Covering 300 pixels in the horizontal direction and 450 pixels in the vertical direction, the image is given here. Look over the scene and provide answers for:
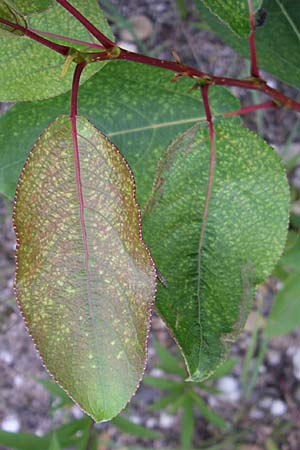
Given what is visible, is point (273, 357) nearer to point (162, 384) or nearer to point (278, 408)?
point (278, 408)

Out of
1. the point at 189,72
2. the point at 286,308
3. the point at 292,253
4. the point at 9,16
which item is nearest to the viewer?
the point at 9,16

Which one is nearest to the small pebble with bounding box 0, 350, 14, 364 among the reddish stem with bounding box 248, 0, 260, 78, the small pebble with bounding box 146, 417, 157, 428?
the small pebble with bounding box 146, 417, 157, 428

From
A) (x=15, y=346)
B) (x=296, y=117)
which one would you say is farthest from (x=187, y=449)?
(x=296, y=117)

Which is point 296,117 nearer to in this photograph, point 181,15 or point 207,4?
point 181,15

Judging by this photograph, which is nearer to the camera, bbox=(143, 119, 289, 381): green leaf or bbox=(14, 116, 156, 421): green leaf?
bbox=(14, 116, 156, 421): green leaf

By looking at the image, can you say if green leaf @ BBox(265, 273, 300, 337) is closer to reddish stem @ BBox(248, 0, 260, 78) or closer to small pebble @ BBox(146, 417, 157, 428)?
small pebble @ BBox(146, 417, 157, 428)

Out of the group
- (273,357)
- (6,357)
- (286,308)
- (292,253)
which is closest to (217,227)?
(292,253)

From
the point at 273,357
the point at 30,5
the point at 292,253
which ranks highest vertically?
the point at 30,5
